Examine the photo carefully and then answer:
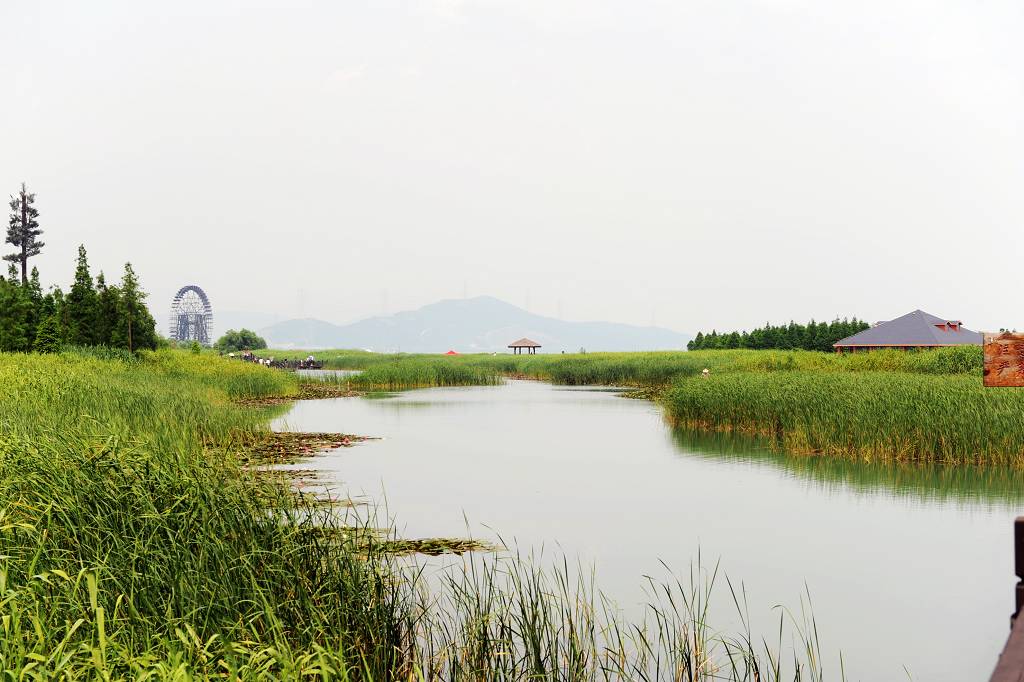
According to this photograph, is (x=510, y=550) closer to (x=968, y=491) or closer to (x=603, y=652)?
(x=603, y=652)

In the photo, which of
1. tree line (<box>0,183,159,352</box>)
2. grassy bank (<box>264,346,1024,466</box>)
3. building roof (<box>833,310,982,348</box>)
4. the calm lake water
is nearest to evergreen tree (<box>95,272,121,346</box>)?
tree line (<box>0,183,159,352</box>)

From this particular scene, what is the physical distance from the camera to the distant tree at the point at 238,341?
73625 millimetres

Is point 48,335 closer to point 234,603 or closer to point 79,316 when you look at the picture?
point 79,316

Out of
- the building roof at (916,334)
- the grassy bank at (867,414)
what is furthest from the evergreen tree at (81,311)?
the building roof at (916,334)

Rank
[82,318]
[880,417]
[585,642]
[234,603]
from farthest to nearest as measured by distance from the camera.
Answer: [82,318], [880,417], [585,642], [234,603]

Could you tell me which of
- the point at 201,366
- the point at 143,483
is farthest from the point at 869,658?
the point at 201,366

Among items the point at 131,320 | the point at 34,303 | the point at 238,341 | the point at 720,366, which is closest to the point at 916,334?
the point at 720,366

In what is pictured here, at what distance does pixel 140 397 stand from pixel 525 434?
904 cm

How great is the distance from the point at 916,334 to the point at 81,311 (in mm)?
42071

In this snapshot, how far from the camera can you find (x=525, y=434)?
20234 mm

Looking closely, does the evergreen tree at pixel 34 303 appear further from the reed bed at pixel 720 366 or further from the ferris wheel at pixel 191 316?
the ferris wheel at pixel 191 316

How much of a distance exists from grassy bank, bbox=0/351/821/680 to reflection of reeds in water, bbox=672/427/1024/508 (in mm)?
5939

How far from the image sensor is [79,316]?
108ft

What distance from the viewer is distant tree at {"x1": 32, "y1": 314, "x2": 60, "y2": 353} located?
33.5 meters
